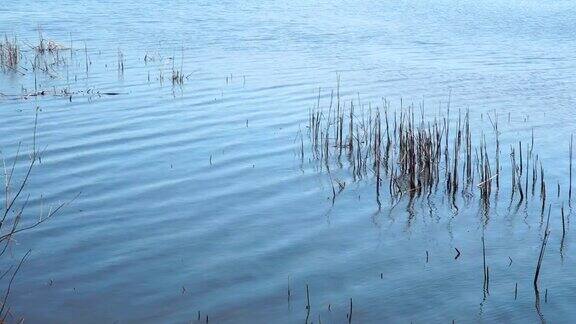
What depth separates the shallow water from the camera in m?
6.05

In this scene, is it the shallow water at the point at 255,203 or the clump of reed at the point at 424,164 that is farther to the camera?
the clump of reed at the point at 424,164

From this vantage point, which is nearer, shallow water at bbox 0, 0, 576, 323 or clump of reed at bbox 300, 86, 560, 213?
shallow water at bbox 0, 0, 576, 323

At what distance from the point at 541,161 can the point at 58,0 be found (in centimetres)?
2851

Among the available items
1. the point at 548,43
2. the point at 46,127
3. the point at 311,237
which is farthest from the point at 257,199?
the point at 548,43

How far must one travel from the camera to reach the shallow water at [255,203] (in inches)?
238

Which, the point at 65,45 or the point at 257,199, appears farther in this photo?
→ the point at 65,45

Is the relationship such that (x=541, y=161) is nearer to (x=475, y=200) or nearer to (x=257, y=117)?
(x=475, y=200)

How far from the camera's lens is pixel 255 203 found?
27.8 feet

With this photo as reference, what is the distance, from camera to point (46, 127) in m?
11.8

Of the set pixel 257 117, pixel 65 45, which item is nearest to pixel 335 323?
pixel 257 117

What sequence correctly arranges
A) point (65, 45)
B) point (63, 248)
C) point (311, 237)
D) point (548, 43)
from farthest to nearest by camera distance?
1. point (548, 43)
2. point (65, 45)
3. point (311, 237)
4. point (63, 248)

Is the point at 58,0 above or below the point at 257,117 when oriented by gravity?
above

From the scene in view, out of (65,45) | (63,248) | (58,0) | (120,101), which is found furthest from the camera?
(58,0)

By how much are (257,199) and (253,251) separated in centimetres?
161
